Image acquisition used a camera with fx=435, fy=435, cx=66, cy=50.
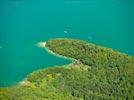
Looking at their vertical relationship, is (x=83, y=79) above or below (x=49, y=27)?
below

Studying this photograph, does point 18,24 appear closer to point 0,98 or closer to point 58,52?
point 58,52

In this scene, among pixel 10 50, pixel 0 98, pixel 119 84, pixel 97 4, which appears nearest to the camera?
pixel 0 98

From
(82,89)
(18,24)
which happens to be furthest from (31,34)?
(82,89)

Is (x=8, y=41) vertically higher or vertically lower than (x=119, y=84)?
higher
